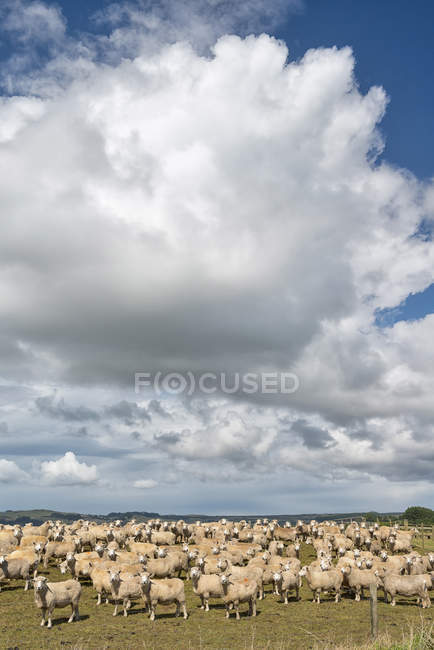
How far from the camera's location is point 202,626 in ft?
75.5

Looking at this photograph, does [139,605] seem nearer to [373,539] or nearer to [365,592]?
[365,592]

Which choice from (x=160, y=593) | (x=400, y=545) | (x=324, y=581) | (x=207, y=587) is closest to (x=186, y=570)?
(x=207, y=587)

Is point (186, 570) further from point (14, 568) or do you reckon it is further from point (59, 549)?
point (14, 568)

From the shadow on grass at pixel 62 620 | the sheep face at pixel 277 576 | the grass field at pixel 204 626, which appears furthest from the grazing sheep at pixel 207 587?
the shadow on grass at pixel 62 620

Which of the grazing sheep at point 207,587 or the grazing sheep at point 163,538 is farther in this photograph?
the grazing sheep at point 163,538

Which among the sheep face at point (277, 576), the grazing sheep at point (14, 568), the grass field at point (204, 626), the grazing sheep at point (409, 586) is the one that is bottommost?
the grass field at point (204, 626)

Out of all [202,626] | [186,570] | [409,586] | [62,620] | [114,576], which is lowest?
[202,626]

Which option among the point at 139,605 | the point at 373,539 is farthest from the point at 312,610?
the point at 373,539

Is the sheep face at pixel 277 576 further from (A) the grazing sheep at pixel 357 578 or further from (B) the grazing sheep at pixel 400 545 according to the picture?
(B) the grazing sheep at pixel 400 545

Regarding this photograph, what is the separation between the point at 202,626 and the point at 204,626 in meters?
0.08

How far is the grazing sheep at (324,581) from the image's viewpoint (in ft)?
95.4

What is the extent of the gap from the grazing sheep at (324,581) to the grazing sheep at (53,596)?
1218 cm

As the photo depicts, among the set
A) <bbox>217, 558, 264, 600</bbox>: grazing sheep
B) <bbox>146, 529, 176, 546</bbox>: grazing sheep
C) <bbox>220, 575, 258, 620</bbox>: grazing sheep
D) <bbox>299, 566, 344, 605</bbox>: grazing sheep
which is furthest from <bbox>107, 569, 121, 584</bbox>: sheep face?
<bbox>146, 529, 176, 546</bbox>: grazing sheep

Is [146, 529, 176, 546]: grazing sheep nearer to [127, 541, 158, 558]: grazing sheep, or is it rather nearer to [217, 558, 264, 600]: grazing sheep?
[127, 541, 158, 558]: grazing sheep
